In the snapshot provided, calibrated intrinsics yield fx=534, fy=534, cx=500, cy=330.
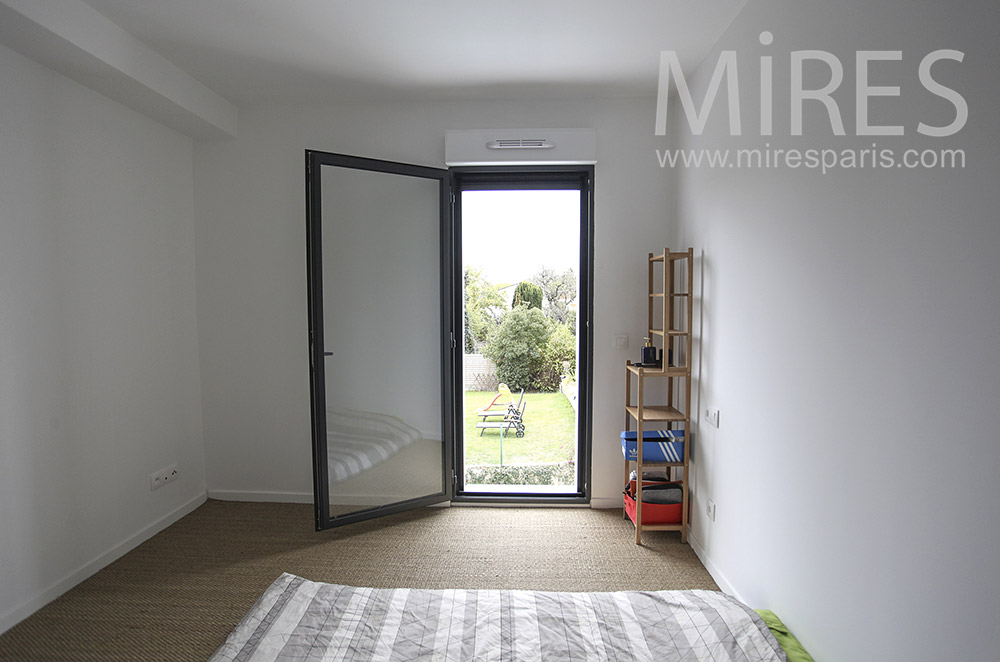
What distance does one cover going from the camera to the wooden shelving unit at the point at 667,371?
9.84 ft

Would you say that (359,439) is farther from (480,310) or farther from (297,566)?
(480,310)

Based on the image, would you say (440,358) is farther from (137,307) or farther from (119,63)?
(119,63)

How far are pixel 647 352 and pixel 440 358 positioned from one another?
1340 millimetres

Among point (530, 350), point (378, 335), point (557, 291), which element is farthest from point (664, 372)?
point (378, 335)

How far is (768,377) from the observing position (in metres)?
2.12

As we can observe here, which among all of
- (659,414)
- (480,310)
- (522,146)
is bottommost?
(659,414)

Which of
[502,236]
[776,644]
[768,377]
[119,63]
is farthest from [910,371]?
[119,63]

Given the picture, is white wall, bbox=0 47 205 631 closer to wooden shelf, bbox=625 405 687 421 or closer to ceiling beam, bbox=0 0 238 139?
ceiling beam, bbox=0 0 238 139

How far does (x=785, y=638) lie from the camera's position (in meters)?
1.88

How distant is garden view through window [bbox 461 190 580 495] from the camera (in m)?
3.79

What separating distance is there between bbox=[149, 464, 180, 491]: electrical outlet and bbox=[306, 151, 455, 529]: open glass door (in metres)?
0.99

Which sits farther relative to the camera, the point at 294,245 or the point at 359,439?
the point at 294,245

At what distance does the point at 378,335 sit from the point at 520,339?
145 cm

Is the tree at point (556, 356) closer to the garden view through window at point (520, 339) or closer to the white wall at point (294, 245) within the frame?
the garden view through window at point (520, 339)
